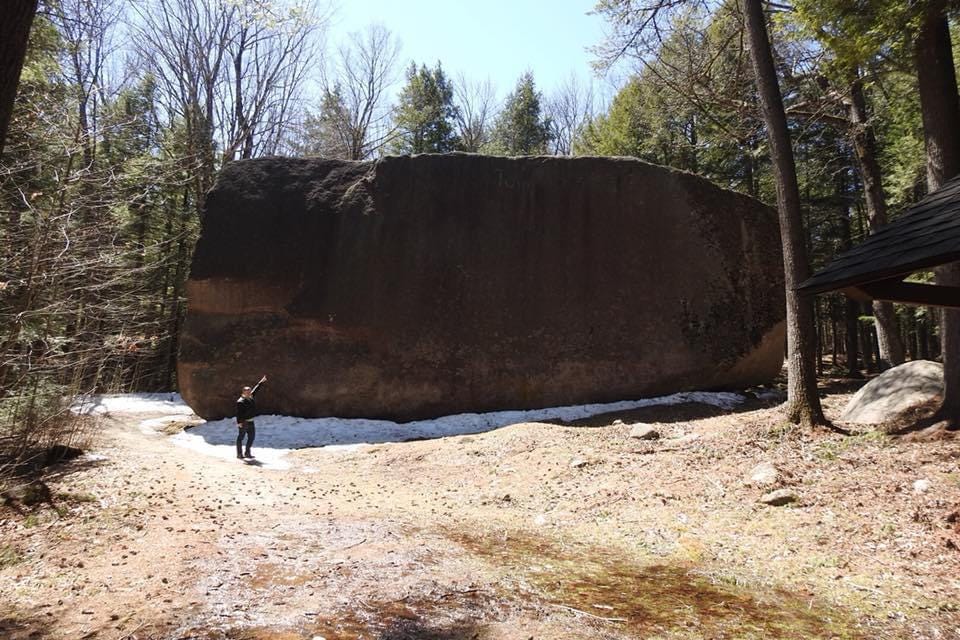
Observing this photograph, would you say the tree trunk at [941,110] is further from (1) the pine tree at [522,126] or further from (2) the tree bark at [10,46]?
(1) the pine tree at [522,126]

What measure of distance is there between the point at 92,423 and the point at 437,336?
6.79 metres

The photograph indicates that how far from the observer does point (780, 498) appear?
6.18 meters

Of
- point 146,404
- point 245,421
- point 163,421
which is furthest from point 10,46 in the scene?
point 146,404

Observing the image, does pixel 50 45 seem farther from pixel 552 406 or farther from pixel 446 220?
pixel 552 406

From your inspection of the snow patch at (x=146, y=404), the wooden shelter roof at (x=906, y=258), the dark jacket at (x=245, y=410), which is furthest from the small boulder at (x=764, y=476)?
the snow patch at (x=146, y=404)

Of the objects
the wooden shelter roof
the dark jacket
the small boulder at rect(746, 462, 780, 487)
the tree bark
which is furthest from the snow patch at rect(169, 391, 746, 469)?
the tree bark

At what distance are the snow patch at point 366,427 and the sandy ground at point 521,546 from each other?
2.42 meters

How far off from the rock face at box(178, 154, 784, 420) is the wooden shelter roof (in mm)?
8183

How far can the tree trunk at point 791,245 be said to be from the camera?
27.2ft

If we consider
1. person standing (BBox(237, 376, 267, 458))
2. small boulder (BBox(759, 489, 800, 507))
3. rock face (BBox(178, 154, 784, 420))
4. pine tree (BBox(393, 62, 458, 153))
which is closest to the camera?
small boulder (BBox(759, 489, 800, 507))

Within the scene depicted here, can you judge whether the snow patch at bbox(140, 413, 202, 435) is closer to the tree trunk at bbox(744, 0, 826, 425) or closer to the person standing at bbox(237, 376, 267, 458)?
the person standing at bbox(237, 376, 267, 458)

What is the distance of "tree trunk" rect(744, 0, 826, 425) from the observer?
829 cm

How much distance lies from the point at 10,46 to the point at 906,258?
5.60 m

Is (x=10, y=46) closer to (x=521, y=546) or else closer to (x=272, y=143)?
(x=521, y=546)
